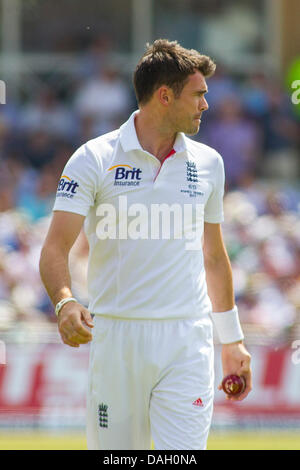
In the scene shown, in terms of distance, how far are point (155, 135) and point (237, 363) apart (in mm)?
1106

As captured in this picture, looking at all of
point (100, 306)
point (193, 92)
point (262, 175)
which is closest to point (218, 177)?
point (193, 92)

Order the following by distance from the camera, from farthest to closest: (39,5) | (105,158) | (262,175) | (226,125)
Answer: (39,5) < (262,175) < (226,125) < (105,158)

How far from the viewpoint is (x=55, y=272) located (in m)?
4.16

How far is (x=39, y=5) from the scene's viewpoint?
1398cm

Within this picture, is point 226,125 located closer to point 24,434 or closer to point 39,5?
point 39,5

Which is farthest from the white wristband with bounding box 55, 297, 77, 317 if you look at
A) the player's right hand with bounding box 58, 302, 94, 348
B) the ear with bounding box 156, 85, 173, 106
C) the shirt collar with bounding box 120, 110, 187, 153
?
the ear with bounding box 156, 85, 173, 106

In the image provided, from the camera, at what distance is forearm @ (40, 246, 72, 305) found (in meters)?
4.13

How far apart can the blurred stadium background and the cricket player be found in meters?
4.19

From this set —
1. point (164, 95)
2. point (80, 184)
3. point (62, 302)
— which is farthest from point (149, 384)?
point (164, 95)

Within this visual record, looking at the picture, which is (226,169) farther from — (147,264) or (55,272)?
(55,272)

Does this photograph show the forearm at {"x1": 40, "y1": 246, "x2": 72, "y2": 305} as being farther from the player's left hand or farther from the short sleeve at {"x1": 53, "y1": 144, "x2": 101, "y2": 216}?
the player's left hand

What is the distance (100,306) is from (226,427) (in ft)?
15.3

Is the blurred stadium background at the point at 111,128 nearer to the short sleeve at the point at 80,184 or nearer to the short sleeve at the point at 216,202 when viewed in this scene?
the short sleeve at the point at 216,202

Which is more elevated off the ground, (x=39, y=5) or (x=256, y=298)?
(x=39, y=5)
